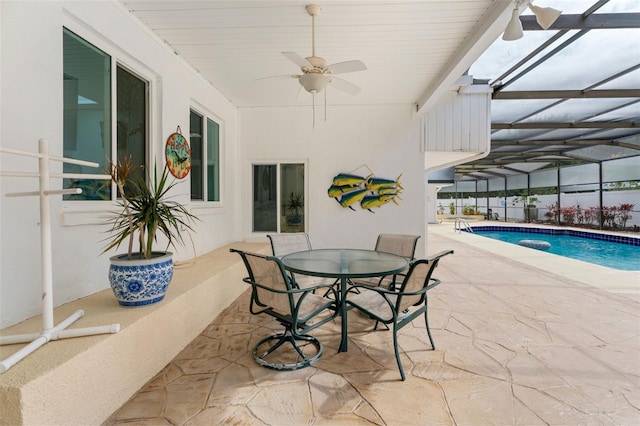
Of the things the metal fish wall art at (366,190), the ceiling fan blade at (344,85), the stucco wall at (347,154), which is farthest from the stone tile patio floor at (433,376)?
the ceiling fan blade at (344,85)

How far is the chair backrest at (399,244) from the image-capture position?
3370mm

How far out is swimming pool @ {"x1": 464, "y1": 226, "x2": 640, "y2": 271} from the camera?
7211 mm

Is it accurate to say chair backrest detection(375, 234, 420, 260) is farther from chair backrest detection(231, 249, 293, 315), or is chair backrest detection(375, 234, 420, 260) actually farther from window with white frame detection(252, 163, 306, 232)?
window with white frame detection(252, 163, 306, 232)

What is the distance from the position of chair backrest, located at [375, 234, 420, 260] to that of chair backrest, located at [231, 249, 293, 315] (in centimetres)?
170

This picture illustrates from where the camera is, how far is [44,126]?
1.95 metres

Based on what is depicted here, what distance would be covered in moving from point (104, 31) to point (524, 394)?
14.0 feet

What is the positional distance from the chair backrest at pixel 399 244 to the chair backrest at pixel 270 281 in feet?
5.58

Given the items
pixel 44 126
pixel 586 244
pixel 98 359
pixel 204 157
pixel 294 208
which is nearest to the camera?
pixel 98 359

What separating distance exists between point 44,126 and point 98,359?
5.17 ft

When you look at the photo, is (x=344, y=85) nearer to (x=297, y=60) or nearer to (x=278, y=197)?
(x=297, y=60)

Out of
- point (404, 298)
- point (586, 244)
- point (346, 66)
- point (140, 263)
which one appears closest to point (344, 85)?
point (346, 66)

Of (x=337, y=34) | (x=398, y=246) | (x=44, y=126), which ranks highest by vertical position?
(x=337, y=34)

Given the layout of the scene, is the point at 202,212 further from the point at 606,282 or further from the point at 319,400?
the point at 606,282

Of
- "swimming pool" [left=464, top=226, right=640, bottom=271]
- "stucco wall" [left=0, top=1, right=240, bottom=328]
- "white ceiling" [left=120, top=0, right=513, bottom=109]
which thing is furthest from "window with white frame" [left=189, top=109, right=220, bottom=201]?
"swimming pool" [left=464, top=226, right=640, bottom=271]
